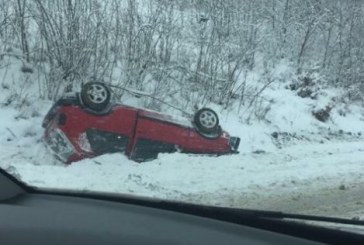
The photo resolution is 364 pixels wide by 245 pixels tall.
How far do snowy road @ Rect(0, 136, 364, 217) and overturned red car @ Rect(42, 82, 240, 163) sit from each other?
15cm

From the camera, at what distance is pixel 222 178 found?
299 inches

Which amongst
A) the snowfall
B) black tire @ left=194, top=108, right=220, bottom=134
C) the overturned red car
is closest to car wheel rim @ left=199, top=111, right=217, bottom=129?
black tire @ left=194, top=108, right=220, bottom=134

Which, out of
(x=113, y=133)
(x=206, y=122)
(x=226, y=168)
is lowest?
(x=226, y=168)

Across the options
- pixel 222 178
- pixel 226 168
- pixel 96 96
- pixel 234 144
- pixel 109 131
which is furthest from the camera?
pixel 234 144

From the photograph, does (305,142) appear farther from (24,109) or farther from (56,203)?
(56,203)

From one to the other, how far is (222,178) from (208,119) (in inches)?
69.4

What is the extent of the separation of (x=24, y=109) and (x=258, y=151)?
11.0 feet

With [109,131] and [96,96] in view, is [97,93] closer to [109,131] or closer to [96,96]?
[96,96]

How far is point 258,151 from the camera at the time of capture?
948 cm

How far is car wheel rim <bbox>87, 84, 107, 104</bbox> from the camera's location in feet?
26.8

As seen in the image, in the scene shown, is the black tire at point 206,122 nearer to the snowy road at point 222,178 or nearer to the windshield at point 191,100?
the windshield at point 191,100

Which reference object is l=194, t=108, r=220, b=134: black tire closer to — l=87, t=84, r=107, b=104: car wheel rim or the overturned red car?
the overturned red car

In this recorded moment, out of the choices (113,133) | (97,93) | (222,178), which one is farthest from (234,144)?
(97,93)

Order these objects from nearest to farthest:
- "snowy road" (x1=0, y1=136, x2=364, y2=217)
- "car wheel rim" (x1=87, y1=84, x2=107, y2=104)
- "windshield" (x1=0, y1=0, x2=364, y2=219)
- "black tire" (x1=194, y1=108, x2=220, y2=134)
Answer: "snowy road" (x1=0, y1=136, x2=364, y2=217) → "windshield" (x1=0, y1=0, x2=364, y2=219) → "car wheel rim" (x1=87, y1=84, x2=107, y2=104) → "black tire" (x1=194, y1=108, x2=220, y2=134)
